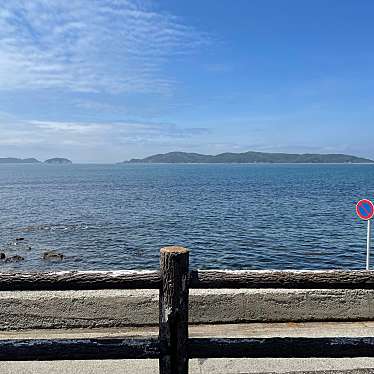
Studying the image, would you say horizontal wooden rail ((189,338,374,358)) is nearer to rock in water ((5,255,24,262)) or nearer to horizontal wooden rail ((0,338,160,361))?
horizontal wooden rail ((0,338,160,361))

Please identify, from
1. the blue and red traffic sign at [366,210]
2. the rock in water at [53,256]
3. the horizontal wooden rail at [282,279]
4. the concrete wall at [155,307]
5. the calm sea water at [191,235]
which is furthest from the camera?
the rock in water at [53,256]

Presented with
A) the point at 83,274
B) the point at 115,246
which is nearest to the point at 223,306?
the point at 83,274

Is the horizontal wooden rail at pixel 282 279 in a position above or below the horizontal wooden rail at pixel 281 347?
above

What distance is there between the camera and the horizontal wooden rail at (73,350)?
9.52 ft

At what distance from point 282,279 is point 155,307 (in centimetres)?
227

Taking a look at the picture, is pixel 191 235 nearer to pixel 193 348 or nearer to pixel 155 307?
pixel 155 307

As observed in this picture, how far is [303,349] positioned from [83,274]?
1.52 meters

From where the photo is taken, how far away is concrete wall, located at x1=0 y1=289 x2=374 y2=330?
16.2 feet

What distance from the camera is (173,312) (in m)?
2.90

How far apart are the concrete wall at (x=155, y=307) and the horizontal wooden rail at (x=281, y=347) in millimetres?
2052

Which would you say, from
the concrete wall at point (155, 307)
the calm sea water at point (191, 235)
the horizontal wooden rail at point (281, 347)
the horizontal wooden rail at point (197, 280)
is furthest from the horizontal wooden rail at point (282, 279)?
the calm sea water at point (191, 235)

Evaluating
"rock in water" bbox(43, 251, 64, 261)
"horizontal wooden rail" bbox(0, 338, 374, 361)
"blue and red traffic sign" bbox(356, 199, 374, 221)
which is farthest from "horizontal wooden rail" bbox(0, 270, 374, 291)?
"rock in water" bbox(43, 251, 64, 261)

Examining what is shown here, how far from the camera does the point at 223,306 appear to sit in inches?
201

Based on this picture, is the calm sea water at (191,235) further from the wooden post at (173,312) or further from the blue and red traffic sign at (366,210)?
the wooden post at (173,312)
